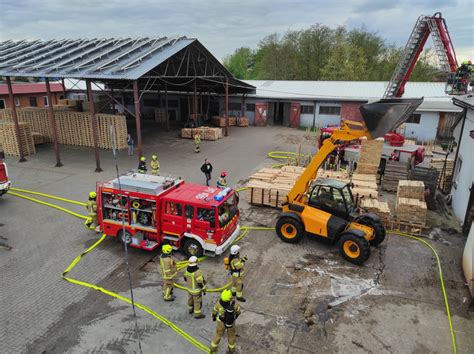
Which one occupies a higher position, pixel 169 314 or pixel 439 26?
pixel 439 26

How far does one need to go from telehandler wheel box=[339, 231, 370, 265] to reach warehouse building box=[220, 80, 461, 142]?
72.3 feet

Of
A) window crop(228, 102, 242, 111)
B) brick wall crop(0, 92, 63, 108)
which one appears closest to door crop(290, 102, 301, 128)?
window crop(228, 102, 242, 111)

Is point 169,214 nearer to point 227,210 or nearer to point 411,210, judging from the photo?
point 227,210

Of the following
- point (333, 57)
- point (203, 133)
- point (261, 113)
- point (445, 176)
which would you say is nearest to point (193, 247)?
point (445, 176)

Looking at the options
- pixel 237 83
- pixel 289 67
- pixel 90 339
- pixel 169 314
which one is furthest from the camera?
pixel 289 67

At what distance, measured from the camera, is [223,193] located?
9.85 m

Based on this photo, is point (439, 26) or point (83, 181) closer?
point (83, 181)

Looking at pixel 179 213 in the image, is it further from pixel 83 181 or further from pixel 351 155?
pixel 351 155

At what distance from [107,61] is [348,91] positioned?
23421 millimetres

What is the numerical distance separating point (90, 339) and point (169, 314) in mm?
1715

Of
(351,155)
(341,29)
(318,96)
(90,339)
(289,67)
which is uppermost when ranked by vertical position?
(341,29)

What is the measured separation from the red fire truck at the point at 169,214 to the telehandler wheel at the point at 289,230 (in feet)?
4.88

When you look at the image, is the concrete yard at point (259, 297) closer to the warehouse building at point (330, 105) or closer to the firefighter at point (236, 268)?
the firefighter at point (236, 268)

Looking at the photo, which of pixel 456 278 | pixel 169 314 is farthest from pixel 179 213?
pixel 456 278
